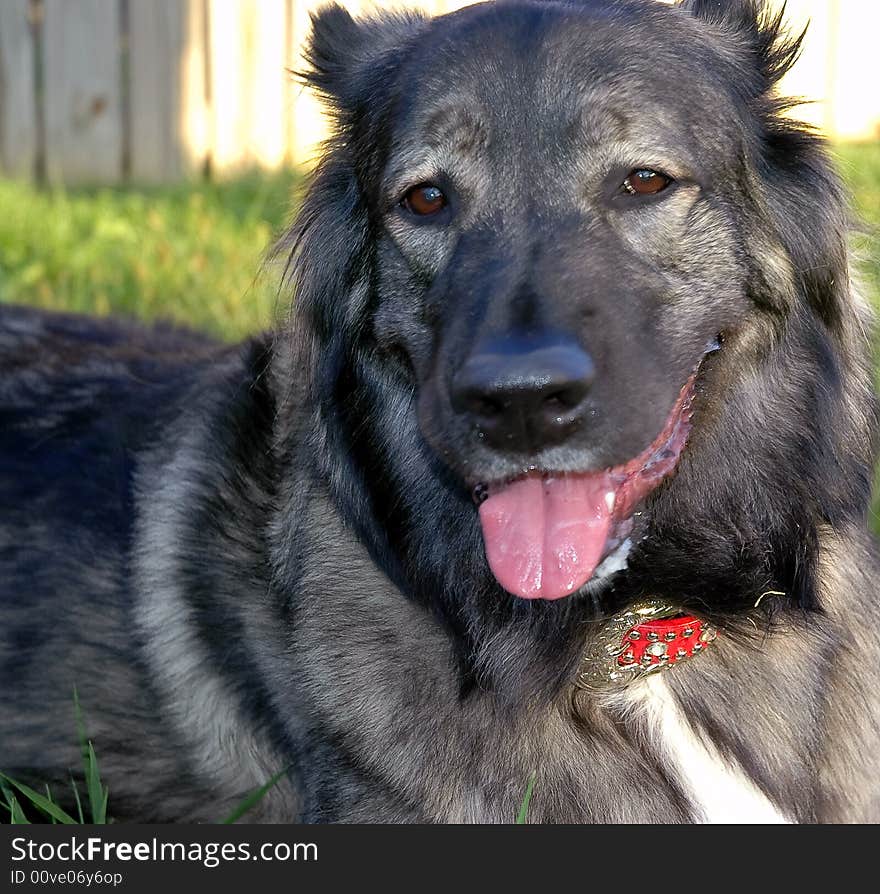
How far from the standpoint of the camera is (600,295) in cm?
272

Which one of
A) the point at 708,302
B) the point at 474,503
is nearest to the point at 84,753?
the point at 474,503

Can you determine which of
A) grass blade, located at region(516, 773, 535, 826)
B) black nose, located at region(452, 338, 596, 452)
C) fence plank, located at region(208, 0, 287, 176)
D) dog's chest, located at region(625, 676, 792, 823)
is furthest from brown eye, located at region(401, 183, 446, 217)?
fence plank, located at region(208, 0, 287, 176)

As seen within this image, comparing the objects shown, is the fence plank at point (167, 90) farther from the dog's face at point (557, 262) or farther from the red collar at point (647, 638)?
the red collar at point (647, 638)

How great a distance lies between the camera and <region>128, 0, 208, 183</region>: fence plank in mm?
9438

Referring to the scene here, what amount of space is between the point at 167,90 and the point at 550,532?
7.59 m

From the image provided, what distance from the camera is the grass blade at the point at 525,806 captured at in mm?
2791

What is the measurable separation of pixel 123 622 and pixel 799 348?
1.77m

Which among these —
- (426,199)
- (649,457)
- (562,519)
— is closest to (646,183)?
(426,199)

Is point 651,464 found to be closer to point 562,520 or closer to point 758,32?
point 562,520

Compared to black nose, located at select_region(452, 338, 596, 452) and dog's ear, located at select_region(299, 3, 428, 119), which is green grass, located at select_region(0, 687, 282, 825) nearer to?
black nose, located at select_region(452, 338, 596, 452)

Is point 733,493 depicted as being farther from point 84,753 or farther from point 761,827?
point 84,753

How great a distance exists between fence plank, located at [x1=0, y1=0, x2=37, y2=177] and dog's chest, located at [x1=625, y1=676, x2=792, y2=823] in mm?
7765

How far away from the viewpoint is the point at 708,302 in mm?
2887

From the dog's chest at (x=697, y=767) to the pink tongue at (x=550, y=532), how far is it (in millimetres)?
429
